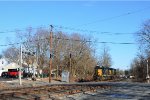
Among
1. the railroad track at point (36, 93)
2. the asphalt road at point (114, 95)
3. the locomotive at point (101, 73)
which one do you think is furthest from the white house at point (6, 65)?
the asphalt road at point (114, 95)

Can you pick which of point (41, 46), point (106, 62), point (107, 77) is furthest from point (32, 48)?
point (106, 62)

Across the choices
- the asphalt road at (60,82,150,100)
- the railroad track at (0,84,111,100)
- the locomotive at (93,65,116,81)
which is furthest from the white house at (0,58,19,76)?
the asphalt road at (60,82,150,100)

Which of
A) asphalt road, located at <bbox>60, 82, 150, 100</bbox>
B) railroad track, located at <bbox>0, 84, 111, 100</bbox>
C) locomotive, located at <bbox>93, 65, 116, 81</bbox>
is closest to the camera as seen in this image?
railroad track, located at <bbox>0, 84, 111, 100</bbox>

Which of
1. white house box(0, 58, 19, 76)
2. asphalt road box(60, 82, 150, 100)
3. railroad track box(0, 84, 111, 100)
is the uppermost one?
white house box(0, 58, 19, 76)

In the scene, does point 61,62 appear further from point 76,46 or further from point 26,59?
point 26,59

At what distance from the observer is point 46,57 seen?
106m

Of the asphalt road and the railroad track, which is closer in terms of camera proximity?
the railroad track

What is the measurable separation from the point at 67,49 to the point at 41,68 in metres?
10.2

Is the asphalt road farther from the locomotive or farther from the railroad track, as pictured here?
the locomotive

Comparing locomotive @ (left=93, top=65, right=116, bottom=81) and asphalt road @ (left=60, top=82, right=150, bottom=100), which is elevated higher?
locomotive @ (left=93, top=65, right=116, bottom=81)

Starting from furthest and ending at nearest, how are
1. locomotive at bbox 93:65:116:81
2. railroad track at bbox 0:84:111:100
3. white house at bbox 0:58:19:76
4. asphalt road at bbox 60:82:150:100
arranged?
white house at bbox 0:58:19:76 → locomotive at bbox 93:65:116:81 → asphalt road at bbox 60:82:150:100 → railroad track at bbox 0:84:111:100

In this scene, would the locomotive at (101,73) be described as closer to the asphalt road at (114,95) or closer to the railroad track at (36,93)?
the railroad track at (36,93)

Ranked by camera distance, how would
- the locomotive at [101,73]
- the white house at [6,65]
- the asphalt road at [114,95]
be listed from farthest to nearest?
the white house at [6,65], the locomotive at [101,73], the asphalt road at [114,95]

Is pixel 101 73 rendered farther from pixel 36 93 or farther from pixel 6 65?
pixel 6 65
